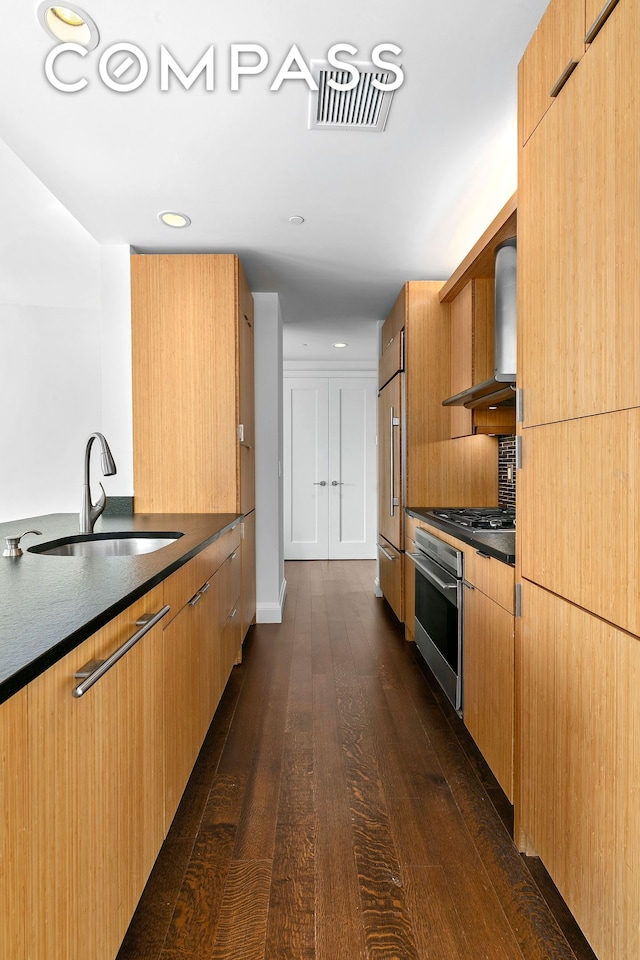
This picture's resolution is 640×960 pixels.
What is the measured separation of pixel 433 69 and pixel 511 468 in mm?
2128

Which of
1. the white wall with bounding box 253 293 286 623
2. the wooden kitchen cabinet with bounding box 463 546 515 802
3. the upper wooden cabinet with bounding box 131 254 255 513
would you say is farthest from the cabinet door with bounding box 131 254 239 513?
the wooden kitchen cabinet with bounding box 463 546 515 802

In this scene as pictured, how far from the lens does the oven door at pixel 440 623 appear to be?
2326mm

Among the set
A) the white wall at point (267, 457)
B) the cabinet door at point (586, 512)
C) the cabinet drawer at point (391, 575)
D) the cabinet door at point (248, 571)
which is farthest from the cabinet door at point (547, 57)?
the cabinet drawer at point (391, 575)

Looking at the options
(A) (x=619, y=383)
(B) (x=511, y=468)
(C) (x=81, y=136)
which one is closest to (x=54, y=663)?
(A) (x=619, y=383)

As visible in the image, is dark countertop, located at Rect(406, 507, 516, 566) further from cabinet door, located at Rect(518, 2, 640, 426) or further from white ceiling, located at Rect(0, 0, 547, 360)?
white ceiling, located at Rect(0, 0, 547, 360)

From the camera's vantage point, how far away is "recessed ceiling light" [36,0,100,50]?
1510 mm

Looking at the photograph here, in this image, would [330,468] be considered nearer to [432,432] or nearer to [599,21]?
[432,432]

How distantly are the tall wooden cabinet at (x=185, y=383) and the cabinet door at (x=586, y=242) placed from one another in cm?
186

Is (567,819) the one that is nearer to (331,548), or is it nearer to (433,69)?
(433,69)

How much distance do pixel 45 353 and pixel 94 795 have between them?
2592mm

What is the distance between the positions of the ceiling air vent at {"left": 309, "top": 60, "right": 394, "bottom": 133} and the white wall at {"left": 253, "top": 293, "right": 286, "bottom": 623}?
2020 mm

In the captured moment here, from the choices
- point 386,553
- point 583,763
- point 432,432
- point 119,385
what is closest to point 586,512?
point 583,763

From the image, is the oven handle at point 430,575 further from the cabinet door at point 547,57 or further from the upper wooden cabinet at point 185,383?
the cabinet door at point 547,57

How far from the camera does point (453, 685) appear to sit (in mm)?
2377
